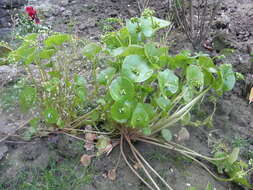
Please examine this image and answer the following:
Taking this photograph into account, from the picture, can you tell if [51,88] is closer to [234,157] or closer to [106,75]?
[106,75]

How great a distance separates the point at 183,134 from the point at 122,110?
52cm

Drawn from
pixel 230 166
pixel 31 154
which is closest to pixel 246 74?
pixel 230 166

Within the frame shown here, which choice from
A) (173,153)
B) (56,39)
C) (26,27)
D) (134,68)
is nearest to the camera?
(134,68)

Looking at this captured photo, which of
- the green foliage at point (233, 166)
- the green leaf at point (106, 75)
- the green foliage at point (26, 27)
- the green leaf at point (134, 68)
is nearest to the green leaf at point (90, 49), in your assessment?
the green leaf at point (106, 75)

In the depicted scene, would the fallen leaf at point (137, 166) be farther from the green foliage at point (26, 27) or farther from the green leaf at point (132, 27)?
the green foliage at point (26, 27)

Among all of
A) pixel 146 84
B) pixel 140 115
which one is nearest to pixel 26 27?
pixel 146 84

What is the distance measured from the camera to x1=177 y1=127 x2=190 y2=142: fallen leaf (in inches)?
67.9

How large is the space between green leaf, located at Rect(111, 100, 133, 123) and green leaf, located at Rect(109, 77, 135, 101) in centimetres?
3

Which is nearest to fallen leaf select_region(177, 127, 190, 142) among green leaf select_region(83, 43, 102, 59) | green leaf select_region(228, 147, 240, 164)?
green leaf select_region(228, 147, 240, 164)

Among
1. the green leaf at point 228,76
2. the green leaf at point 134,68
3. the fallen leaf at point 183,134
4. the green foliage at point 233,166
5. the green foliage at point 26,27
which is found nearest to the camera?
the green leaf at point 134,68

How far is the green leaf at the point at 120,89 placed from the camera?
1319mm

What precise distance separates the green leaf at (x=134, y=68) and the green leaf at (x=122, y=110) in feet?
0.39

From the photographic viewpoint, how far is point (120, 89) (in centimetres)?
133

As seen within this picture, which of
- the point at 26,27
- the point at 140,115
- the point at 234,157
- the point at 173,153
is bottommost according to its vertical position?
the point at 173,153
